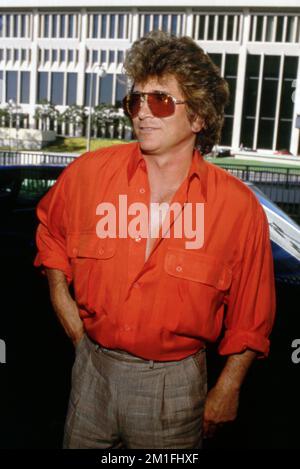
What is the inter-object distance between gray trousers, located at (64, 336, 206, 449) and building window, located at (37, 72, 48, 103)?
2428 inches

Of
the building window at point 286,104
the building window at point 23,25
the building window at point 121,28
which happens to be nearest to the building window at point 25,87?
the building window at point 23,25

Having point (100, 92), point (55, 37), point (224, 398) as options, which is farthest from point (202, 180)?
point (55, 37)

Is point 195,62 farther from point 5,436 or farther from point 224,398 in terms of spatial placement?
point 5,436

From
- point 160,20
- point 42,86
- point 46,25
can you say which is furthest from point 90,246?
point 46,25

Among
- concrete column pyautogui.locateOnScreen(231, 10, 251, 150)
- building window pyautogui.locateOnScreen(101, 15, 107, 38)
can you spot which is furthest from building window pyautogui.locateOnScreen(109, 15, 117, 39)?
concrete column pyautogui.locateOnScreen(231, 10, 251, 150)

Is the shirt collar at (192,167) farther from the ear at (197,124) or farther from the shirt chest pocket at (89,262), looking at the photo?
the shirt chest pocket at (89,262)

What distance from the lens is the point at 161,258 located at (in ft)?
5.90

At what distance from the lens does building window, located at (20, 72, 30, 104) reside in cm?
6115

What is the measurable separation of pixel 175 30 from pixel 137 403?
184 ft

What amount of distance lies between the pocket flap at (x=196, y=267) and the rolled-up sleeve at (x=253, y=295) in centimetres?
7

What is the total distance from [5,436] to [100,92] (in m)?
58.0

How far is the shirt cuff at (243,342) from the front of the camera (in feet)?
6.10

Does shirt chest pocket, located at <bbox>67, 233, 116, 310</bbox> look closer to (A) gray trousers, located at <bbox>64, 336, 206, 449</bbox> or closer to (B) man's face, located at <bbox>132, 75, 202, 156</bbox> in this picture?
(A) gray trousers, located at <bbox>64, 336, 206, 449</bbox>

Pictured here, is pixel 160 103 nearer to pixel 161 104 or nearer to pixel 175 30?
pixel 161 104
